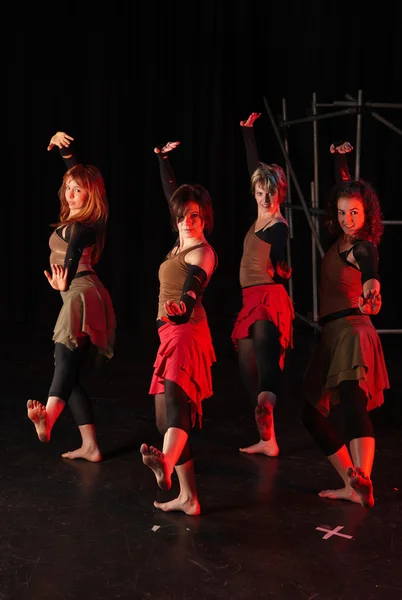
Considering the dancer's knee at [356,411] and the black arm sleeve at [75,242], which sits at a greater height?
the black arm sleeve at [75,242]

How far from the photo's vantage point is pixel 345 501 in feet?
12.1

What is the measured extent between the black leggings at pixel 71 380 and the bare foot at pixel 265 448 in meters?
0.77

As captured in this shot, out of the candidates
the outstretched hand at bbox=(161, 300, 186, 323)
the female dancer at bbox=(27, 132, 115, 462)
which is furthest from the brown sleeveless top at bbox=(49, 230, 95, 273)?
the outstretched hand at bbox=(161, 300, 186, 323)

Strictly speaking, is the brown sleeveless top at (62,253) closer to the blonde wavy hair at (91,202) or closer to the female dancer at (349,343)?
the blonde wavy hair at (91,202)

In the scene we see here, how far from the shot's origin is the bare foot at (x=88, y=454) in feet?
13.6

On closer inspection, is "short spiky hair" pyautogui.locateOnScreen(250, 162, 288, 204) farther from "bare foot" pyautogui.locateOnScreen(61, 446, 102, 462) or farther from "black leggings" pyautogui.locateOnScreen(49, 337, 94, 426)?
"bare foot" pyautogui.locateOnScreen(61, 446, 102, 462)

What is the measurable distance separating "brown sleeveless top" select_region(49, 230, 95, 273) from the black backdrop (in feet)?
11.6

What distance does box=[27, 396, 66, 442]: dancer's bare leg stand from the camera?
12.4 ft

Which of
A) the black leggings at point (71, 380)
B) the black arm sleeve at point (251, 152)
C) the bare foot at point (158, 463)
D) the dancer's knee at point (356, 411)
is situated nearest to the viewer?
the bare foot at point (158, 463)

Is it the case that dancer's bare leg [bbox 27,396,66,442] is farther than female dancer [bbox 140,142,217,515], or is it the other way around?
dancer's bare leg [bbox 27,396,66,442]

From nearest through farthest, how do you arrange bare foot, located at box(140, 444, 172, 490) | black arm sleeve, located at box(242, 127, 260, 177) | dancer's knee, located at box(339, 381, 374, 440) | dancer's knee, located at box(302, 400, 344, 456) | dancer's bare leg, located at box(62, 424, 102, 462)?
bare foot, located at box(140, 444, 172, 490) < dancer's knee, located at box(339, 381, 374, 440) < dancer's knee, located at box(302, 400, 344, 456) < dancer's bare leg, located at box(62, 424, 102, 462) < black arm sleeve, located at box(242, 127, 260, 177)

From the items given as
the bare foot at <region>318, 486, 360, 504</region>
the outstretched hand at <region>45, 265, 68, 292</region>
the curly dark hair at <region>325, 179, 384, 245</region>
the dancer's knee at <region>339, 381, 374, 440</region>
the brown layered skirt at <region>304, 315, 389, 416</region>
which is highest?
the curly dark hair at <region>325, 179, 384, 245</region>

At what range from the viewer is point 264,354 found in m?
4.23

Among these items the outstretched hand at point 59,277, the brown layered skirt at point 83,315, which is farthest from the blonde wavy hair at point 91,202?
the outstretched hand at point 59,277
